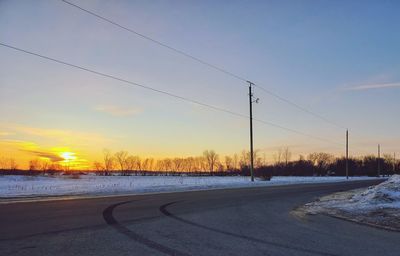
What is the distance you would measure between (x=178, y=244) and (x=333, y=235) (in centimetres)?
408

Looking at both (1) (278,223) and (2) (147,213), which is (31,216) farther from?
(1) (278,223)

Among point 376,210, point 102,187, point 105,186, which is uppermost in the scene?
point 376,210

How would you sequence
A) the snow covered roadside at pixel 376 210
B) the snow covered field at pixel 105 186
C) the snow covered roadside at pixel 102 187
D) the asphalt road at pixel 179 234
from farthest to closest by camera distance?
the snow covered field at pixel 105 186 → the snow covered roadside at pixel 102 187 → the snow covered roadside at pixel 376 210 → the asphalt road at pixel 179 234

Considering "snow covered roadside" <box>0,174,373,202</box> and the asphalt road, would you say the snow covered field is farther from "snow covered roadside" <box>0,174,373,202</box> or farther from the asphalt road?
the asphalt road

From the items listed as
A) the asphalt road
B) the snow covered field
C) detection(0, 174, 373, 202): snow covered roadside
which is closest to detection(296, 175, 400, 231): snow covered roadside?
the asphalt road

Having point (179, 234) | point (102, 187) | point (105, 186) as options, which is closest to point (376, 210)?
point (179, 234)

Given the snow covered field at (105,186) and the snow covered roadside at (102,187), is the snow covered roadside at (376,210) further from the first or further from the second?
the snow covered field at (105,186)

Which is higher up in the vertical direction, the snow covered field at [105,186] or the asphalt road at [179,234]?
the asphalt road at [179,234]

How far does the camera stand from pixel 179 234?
395 inches

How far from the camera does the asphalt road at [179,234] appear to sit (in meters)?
8.29

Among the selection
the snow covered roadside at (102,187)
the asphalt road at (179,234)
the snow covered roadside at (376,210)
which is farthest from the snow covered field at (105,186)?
the snow covered roadside at (376,210)

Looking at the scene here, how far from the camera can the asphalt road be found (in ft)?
27.2

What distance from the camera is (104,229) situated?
34.4 ft

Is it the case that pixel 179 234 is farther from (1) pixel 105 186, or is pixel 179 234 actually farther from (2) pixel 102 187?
(1) pixel 105 186
